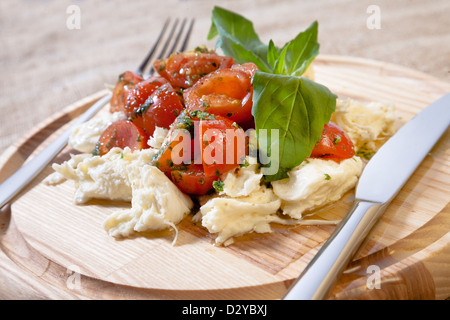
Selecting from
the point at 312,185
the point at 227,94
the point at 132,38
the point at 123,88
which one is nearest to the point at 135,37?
the point at 132,38

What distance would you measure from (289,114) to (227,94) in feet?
1.10

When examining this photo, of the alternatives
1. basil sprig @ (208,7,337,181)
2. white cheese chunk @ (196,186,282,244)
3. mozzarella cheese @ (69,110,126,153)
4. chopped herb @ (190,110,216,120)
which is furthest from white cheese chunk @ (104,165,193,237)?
mozzarella cheese @ (69,110,126,153)

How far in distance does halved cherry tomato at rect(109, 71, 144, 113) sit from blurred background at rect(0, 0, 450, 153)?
36.6 inches

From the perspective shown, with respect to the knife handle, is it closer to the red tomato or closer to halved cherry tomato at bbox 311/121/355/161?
halved cherry tomato at bbox 311/121/355/161

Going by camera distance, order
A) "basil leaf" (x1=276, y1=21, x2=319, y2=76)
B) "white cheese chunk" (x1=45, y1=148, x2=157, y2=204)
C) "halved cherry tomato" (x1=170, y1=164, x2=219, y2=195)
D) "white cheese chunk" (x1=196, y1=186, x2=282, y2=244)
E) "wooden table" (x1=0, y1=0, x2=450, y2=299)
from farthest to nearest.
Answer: "wooden table" (x1=0, y1=0, x2=450, y2=299)
"basil leaf" (x1=276, y1=21, x2=319, y2=76)
"white cheese chunk" (x1=45, y1=148, x2=157, y2=204)
"halved cherry tomato" (x1=170, y1=164, x2=219, y2=195)
"white cheese chunk" (x1=196, y1=186, x2=282, y2=244)

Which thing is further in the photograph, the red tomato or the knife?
the red tomato

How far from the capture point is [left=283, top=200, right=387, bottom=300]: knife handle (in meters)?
1.51

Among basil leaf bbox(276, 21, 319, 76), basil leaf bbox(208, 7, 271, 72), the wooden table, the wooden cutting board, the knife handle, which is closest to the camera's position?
the knife handle

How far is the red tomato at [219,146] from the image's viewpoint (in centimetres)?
196

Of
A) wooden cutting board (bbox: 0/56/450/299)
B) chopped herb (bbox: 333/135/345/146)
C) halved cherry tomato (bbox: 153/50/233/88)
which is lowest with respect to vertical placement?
wooden cutting board (bbox: 0/56/450/299)

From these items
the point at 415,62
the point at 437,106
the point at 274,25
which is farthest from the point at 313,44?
the point at 274,25

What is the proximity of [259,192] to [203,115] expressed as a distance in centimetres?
39

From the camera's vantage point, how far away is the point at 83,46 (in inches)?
181

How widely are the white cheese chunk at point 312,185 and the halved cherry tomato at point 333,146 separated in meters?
0.04
